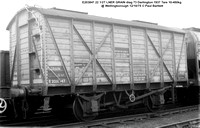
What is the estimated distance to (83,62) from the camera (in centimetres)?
919

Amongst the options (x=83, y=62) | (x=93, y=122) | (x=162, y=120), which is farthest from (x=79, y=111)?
(x=162, y=120)

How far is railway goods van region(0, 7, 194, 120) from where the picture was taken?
8.55 m

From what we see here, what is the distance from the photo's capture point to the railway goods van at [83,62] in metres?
8.55

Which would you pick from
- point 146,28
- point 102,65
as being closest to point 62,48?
point 102,65

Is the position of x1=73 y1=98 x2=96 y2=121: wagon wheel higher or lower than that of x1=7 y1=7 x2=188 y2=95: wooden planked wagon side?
lower

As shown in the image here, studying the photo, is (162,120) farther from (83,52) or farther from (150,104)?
(83,52)

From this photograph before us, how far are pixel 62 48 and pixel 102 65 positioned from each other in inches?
69.6

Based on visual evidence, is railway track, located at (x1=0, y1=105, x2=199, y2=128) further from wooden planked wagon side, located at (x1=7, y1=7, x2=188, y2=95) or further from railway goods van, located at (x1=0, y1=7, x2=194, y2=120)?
wooden planked wagon side, located at (x1=7, y1=7, x2=188, y2=95)

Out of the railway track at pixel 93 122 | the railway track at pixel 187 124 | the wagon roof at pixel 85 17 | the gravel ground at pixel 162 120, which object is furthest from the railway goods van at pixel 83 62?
the railway track at pixel 187 124

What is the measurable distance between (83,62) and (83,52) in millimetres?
363

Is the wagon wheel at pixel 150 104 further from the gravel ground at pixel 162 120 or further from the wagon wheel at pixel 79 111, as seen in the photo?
the wagon wheel at pixel 79 111

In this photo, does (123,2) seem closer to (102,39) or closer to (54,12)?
(102,39)

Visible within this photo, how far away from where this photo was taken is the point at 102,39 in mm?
9781

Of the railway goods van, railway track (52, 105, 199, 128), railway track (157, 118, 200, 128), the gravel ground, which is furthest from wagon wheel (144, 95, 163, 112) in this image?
railway track (157, 118, 200, 128)
